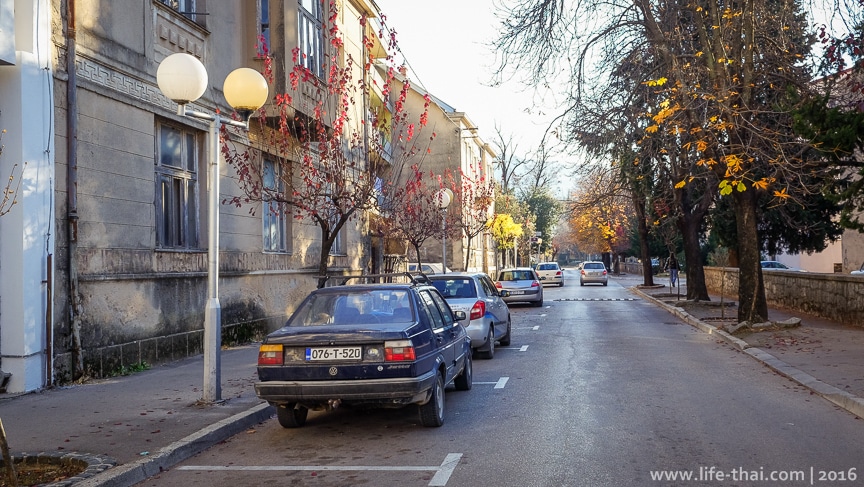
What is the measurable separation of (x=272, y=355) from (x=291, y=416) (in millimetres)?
873

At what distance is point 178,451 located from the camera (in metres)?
6.84

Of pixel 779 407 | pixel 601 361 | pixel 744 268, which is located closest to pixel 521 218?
pixel 744 268

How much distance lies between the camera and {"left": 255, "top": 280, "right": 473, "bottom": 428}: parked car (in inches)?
287

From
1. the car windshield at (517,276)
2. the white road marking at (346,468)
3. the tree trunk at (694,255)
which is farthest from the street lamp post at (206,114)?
the car windshield at (517,276)

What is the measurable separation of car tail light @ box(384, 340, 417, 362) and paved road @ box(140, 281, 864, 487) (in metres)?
0.81

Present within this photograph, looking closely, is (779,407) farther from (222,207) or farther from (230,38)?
(230,38)

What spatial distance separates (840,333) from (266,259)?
39.6ft

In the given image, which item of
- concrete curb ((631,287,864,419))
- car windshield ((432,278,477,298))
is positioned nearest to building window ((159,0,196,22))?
car windshield ((432,278,477,298))

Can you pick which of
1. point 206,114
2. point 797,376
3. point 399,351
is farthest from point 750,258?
point 206,114

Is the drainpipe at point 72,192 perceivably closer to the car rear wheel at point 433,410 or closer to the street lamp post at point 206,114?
the street lamp post at point 206,114

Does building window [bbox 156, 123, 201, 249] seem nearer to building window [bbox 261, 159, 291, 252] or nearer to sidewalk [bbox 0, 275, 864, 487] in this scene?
sidewalk [bbox 0, 275, 864, 487]

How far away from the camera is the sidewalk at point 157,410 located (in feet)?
21.8

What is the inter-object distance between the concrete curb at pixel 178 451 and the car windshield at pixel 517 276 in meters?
21.2

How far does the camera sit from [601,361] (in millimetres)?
12914
